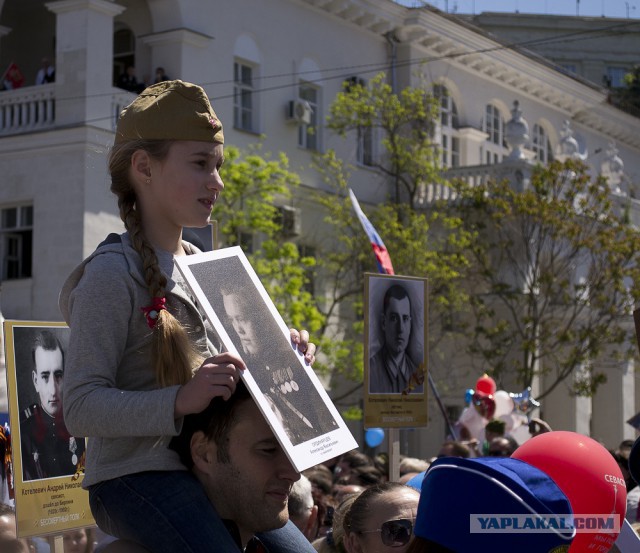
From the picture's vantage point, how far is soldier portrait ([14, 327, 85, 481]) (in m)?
5.62

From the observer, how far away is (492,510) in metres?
2.72

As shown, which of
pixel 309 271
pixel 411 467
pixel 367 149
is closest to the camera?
pixel 411 467

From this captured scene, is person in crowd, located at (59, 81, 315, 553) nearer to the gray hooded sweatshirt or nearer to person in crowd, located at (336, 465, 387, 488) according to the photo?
the gray hooded sweatshirt

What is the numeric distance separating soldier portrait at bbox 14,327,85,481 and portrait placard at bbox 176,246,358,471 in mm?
2273

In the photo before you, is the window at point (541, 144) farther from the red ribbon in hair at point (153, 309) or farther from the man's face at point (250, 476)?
the man's face at point (250, 476)

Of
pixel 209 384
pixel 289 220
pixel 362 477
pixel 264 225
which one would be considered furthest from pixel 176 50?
pixel 209 384

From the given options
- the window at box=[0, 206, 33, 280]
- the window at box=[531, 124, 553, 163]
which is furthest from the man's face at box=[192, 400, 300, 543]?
the window at box=[531, 124, 553, 163]

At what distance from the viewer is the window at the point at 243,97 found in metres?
27.9

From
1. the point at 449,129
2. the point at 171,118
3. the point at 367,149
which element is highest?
the point at 449,129

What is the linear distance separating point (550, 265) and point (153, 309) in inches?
1025

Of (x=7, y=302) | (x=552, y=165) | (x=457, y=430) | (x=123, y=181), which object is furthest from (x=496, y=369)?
(x=123, y=181)

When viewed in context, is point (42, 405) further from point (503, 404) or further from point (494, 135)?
point (494, 135)

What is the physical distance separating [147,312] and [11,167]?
22821mm

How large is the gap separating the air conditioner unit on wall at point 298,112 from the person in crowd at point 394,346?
2119 cm
